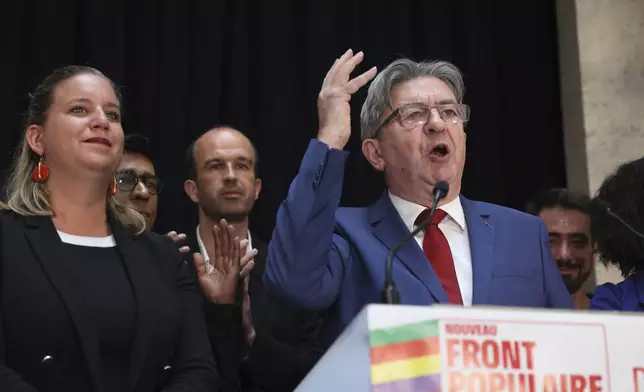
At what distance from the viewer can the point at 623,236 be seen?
7.04 feet

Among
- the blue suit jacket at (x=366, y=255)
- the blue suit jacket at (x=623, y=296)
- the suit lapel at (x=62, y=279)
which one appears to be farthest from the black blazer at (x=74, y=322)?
the blue suit jacket at (x=623, y=296)

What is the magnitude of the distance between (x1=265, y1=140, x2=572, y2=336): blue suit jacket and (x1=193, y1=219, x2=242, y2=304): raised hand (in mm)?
328

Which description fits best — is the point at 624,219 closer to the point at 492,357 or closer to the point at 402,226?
the point at 402,226

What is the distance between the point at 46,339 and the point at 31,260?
175mm

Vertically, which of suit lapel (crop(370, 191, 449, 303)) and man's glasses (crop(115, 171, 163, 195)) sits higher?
man's glasses (crop(115, 171, 163, 195))

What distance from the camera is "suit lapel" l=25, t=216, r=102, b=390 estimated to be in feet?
5.25

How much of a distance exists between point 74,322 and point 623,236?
137 centimetres

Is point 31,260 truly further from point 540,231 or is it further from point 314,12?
point 314,12

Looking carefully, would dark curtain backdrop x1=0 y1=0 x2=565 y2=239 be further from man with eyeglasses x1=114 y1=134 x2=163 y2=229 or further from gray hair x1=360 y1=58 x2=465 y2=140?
gray hair x1=360 y1=58 x2=465 y2=140

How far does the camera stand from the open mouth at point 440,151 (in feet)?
6.34

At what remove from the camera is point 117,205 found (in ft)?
6.43

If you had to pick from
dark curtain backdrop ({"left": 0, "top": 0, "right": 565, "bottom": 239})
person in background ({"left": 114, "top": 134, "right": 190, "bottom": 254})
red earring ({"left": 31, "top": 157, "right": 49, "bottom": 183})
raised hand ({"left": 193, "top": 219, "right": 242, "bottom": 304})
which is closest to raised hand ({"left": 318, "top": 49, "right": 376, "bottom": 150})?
raised hand ({"left": 193, "top": 219, "right": 242, "bottom": 304})

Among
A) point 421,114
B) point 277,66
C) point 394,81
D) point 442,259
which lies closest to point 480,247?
point 442,259

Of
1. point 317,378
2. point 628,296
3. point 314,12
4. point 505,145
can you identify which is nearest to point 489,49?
point 505,145
